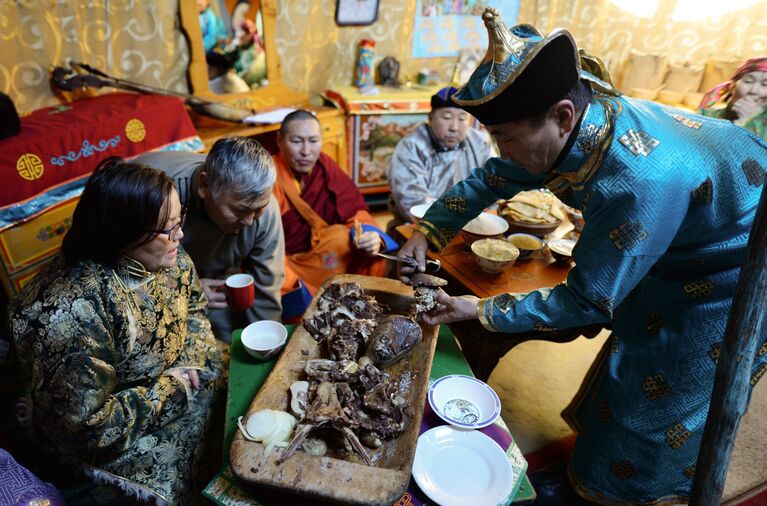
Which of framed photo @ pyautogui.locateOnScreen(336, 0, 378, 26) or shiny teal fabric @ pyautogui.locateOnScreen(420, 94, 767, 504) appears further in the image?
framed photo @ pyautogui.locateOnScreen(336, 0, 378, 26)

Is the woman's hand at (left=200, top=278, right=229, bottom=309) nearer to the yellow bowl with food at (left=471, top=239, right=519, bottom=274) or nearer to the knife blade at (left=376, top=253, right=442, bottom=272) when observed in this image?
the knife blade at (left=376, top=253, right=442, bottom=272)

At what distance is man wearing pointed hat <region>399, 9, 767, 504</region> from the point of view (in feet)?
4.86

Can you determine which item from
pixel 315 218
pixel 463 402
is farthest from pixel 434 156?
pixel 463 402

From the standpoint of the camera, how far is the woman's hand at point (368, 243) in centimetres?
332

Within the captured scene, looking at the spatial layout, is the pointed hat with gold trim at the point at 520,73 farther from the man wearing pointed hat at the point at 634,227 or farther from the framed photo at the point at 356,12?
the framed photo at the point at 356,12

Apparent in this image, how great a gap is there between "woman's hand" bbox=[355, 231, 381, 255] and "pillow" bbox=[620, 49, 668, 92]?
16.8 ft

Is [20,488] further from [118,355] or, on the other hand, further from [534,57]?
[534,57]

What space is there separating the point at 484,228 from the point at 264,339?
4.62 ft

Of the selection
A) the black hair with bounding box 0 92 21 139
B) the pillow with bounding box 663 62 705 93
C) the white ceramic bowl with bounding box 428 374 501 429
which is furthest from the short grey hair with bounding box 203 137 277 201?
the pillow with bounding box 663 62 705 93

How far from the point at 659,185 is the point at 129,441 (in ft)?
6.50

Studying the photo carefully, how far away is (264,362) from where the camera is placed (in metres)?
1.93

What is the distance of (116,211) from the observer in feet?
5.22

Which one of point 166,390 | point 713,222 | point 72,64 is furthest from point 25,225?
point 713,222

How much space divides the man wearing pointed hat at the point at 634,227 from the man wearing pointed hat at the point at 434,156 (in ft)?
5.46
